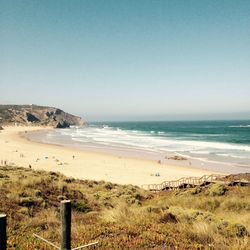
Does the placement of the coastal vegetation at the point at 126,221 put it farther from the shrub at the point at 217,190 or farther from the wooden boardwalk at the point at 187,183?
the wooden boardwalk at the point at 187,183

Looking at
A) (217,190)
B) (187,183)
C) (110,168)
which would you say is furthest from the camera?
(110,168)

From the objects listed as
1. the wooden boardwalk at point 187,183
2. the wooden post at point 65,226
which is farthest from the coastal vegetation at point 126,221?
the wooden boardwalk at point 187,183

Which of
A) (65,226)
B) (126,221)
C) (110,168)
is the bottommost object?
(110,168)

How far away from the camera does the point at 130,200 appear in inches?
627

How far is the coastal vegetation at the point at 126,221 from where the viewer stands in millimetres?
6941

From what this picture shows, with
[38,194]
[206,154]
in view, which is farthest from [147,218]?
[206,154]

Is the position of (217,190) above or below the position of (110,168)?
above

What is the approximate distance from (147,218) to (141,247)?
3.15 metres

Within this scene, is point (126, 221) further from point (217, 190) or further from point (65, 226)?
point (217, 190)

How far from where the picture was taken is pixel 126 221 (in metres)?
9.38

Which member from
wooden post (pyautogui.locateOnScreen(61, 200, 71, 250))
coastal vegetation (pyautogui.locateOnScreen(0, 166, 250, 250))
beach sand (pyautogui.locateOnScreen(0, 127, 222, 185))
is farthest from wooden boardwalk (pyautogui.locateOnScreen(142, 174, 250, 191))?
wooden post (pyautogui.locateOnScreen(61, 200, 71, 250))

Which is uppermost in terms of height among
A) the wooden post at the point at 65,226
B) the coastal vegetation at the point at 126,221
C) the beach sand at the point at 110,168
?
the wooden post at the point at 65,226

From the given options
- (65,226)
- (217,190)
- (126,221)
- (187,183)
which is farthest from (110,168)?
(65,226)

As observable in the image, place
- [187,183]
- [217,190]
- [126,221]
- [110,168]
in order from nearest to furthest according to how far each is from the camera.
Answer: [126,221]
[217,190]
[187,183]
[110,168]
